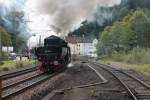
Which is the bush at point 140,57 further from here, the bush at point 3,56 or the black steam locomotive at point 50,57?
the bush at point 3,56

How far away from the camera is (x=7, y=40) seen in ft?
304

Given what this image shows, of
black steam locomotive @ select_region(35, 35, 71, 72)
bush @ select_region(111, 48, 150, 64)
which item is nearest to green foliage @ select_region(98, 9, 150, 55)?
bush @ select_region(111, 48, 150, 64)

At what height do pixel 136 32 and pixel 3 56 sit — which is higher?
pixel 136 32

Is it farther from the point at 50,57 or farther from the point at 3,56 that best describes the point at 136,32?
the point at 50,57

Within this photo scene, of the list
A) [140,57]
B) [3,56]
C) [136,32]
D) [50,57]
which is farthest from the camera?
[136,32]

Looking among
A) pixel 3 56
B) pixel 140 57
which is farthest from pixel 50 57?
pixel 3 56

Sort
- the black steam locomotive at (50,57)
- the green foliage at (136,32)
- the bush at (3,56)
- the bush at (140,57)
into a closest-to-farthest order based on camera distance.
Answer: the black steam locomotive at (50,57), the bush at (140,57), the bush at (3,56), the green foliage at (136,32)

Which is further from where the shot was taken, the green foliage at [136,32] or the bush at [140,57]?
the green foliage at [136,32]

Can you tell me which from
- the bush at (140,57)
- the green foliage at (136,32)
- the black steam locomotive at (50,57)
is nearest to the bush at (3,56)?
the bush at (140,57)

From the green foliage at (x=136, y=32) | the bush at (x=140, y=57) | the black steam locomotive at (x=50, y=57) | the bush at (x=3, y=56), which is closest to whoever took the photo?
the black steam locomotive at (x=50, y=57)

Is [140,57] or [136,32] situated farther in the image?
[136,32]

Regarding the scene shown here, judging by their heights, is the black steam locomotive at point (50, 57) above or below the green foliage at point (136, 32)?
below

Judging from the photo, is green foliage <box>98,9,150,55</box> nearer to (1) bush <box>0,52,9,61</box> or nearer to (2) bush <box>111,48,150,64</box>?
(2) bush <box>111,48,150,64</box>

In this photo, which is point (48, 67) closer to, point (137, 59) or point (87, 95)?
point (87, 95)
